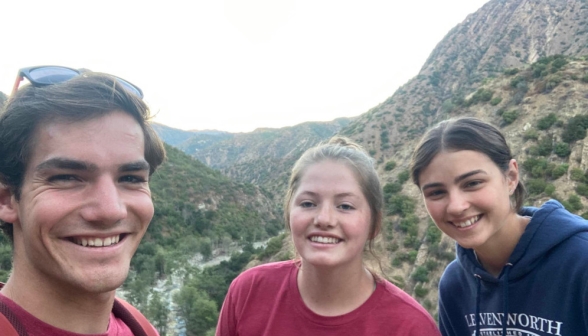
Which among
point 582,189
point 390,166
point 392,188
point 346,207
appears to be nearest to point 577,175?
point 582,189

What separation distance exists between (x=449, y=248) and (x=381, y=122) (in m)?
31.5

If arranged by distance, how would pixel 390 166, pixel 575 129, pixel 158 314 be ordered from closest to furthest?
pixel 575 129 < pixel 158 314 < pixel 390 166

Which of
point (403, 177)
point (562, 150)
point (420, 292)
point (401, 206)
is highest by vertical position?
point (562, 150)

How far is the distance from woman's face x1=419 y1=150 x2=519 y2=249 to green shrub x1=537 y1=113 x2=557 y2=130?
19.7 m

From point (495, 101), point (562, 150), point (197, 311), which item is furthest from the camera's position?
point (495, 101)

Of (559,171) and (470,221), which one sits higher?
(470,221)

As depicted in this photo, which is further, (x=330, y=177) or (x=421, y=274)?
(x=421, y=274)

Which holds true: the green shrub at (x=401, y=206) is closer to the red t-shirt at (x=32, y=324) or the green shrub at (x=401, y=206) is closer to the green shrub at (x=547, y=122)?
the green shrub at (x=547, y=122)

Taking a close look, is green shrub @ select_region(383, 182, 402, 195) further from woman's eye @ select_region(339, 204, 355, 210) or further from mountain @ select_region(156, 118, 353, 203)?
mountain @ select_region(156, 118, 353, 203)

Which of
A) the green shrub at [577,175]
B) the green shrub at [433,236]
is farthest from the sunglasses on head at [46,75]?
the green shrub at [577,175]

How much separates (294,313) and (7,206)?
5.58 ft

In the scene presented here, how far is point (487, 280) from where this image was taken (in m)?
2.71

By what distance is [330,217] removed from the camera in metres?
2.27

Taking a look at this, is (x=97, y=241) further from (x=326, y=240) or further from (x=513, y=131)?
(x=513, y=131)
